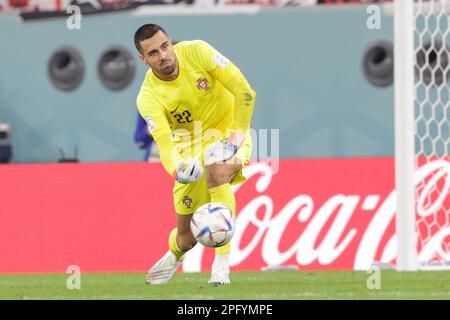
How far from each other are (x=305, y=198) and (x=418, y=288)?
12.2ft

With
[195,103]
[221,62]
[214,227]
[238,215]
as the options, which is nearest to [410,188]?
[238,215]

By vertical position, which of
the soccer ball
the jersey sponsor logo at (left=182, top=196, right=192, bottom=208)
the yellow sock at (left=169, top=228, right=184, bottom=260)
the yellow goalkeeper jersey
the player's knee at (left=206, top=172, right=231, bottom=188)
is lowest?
the yellow sock at (left=169, top=228, right=184, bottom=260)

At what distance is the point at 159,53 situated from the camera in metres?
9.52

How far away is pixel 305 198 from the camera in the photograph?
12875 mm

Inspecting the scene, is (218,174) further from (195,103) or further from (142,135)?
(142,135)

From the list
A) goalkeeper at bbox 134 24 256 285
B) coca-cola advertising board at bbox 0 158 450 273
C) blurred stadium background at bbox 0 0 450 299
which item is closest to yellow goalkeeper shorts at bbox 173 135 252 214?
goalkeeper at bbox 134 24 256 285

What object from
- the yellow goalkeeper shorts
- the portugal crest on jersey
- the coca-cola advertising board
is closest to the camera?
the portugal crest on jersey

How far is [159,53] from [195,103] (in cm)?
53

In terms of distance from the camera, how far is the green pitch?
8688 millimetres

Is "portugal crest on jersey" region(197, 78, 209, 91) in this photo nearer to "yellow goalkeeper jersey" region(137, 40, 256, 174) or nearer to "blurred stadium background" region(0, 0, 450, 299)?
"yellow goalkeeper jersey" region(137, 40, 256, 174)

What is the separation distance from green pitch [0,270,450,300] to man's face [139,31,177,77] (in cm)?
155

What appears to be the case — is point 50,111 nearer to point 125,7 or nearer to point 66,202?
point 125,7

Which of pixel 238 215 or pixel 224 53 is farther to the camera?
pixel 224 53

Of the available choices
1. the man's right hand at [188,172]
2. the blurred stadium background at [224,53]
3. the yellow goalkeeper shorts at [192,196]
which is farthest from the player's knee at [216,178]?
the blurred stadium background at [224,53]
